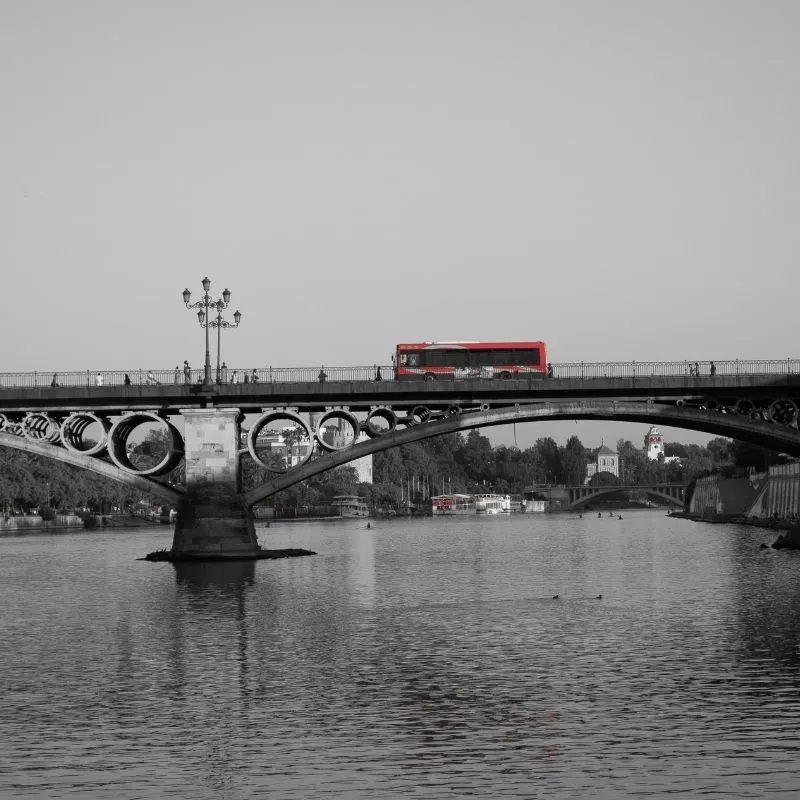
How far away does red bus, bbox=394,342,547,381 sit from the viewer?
221 ft

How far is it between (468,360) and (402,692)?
1738 inches

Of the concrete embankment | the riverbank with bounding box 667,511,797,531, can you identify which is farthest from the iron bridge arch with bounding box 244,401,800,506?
the concrete embankment

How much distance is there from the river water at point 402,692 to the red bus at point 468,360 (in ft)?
60.6

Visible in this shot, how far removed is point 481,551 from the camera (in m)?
89.5

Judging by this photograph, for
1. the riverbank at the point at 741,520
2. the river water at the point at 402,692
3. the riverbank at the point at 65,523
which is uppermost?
the riverbank at the point at 65,523


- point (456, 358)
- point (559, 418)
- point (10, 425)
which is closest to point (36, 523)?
point (10, 425)

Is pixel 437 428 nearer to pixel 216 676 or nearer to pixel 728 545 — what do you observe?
pixel 728 545

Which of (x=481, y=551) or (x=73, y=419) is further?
(x=481, y=551)

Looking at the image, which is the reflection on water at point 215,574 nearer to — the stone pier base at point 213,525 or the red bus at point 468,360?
the stone pier base at point 213,525

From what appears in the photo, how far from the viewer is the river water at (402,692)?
703 inches

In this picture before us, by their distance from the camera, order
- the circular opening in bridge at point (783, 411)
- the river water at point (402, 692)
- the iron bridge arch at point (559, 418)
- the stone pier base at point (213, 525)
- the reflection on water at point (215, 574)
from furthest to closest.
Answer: the circular opening in bridge at point (783, 411)
the stone pier base at point (213, 525)
the iron bridge arch at point (559, 418)
the reflection on water at point (215, 574)
the river water at point (402, 692)

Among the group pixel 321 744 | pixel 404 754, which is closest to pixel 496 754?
pixel 404 754

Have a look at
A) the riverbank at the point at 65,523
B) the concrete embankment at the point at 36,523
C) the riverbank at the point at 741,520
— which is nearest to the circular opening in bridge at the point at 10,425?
the riverbank at the point at 741,520

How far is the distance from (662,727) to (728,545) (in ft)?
225
